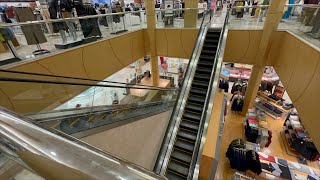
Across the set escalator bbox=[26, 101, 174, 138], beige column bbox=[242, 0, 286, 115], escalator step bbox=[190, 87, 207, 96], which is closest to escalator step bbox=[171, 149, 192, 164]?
escalator bbox=[26, 101, 174, 138]

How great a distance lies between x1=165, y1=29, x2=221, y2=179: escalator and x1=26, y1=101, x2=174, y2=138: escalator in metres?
1.06

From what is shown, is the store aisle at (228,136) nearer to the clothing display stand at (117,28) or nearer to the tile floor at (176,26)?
the tile floor at (176,26)

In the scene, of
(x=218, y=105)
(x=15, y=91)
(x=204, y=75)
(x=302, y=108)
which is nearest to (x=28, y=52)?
(x=15, y=91)

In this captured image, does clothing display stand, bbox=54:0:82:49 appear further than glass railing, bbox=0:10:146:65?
Yes

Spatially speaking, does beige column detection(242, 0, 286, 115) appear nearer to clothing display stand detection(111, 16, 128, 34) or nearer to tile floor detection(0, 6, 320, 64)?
tile floor detection(0, 6, 320, 64)

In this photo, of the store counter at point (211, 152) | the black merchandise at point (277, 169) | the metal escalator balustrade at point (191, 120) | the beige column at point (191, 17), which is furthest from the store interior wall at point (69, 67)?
the black merchandise at point (277, 169)

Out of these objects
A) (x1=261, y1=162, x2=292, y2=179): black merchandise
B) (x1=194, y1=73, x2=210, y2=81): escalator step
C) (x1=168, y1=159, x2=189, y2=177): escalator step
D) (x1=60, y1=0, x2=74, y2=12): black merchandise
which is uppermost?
(x1=60, y1=0, x2=74, y2=12): black merchandise

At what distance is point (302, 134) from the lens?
739cm

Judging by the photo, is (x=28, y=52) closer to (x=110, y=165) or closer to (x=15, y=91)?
(x=15, y=91)

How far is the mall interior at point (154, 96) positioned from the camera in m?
0.47

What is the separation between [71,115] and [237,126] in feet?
28.8

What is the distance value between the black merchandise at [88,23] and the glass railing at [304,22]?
7186 mm

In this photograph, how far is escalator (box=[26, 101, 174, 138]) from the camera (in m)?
3.07

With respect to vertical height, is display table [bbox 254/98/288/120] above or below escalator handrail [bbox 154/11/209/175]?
below
